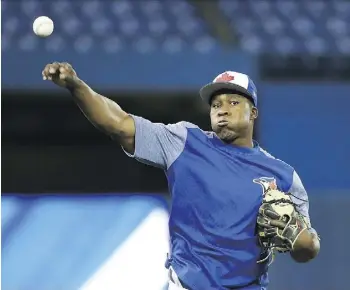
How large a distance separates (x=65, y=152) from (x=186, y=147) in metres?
6.62

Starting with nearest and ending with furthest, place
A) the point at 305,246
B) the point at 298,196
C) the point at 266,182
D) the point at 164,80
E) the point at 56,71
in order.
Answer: the point at 56,71 < the point at 305,246 < the point at 266,182 < the point at 298,196 < the point at 164,80

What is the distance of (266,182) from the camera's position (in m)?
3.64

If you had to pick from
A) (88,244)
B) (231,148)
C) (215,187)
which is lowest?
(88,244)

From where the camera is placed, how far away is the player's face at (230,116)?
3.66m

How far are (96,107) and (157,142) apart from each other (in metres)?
0.35

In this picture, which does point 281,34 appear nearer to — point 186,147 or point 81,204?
point 81,204

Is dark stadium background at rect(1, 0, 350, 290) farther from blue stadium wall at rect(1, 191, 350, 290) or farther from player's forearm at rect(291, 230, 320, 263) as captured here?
player's forearm at rect(291, 230, 320, 263)

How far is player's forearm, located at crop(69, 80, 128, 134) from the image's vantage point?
3371 millimetres

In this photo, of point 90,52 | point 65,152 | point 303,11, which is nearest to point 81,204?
point 90,52

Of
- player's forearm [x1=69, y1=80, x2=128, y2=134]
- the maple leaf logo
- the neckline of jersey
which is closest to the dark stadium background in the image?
the neckline of jersey

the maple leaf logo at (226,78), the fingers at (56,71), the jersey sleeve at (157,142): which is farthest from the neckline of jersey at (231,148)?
the fingers at (56,71)

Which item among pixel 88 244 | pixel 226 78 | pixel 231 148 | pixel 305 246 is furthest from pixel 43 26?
pixel 88 244

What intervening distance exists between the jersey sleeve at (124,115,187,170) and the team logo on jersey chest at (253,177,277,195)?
15.0 inches

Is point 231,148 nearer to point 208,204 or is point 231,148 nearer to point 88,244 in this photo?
point 208,204
